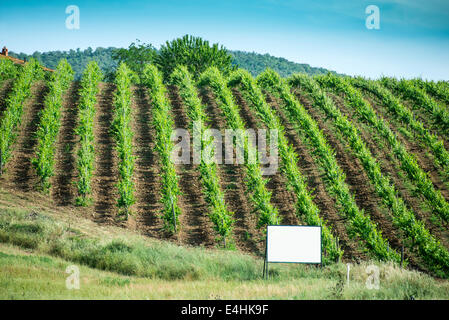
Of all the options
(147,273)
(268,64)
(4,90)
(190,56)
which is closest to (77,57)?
(268,64)

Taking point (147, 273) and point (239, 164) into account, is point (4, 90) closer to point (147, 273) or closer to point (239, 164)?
point (239, 164)

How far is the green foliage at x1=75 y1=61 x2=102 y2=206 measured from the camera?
20969mm

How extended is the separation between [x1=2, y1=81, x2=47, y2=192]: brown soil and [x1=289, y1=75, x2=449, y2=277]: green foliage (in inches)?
743

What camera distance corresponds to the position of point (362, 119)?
30.4m

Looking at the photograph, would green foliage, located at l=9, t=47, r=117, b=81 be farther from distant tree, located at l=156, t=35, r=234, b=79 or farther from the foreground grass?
the foreground grass

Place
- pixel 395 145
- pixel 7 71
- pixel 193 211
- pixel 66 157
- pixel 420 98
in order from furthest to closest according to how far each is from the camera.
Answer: pixel 7 71 → pixel 420 98 → pixel 395 145 → pixel 66 157 → pixel 193 211

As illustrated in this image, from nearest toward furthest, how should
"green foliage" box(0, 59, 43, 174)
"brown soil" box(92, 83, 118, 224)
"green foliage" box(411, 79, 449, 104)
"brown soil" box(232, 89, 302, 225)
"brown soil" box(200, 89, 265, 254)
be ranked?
1. "brown soil" box(200, 89, 265, 254)
2. "brown soil" box(232, 89, 302, 225)
3. "brown soil" box(92, 83, 118, 224)
4. "green foliage" box(0, 59, 43, 174)
5. "green foliage" box(411, 79, 449, 104)

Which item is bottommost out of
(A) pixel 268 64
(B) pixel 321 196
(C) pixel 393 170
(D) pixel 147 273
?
(D) pixel 147 273

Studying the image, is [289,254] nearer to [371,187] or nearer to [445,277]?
[445,277]

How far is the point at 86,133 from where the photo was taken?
82.3 feet

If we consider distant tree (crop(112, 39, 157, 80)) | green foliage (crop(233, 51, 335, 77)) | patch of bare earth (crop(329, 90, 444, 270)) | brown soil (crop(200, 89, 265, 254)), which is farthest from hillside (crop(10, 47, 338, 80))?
brown soil (crop(200, 89, 265, 254))

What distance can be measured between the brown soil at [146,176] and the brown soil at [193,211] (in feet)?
3.82

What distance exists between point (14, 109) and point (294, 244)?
23.5 metres
